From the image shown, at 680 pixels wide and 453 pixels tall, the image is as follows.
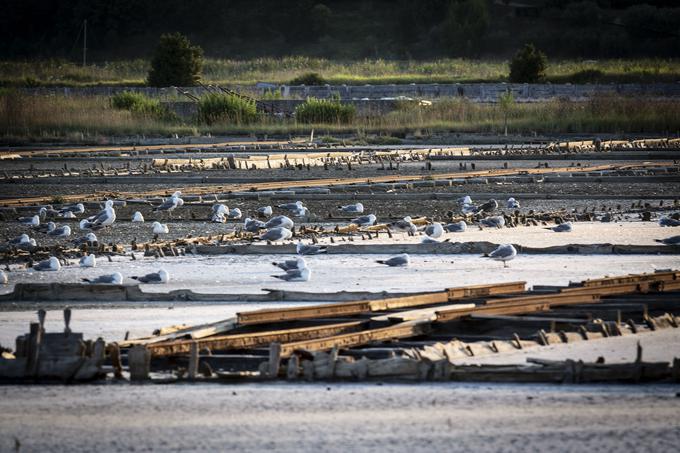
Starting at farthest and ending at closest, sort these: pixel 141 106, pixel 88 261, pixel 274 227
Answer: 1. pixel 141 106
2. pixel 274 227
3. pixel 88 261

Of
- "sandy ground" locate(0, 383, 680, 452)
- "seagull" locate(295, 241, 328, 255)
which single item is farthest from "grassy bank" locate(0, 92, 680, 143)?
"sandy ground" locate(0, 383, 680, 452)

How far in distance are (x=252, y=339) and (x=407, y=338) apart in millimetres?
1026

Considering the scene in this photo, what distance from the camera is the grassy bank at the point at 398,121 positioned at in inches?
1455

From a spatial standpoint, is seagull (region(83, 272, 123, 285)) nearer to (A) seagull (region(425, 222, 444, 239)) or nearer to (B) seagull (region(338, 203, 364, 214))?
A: (A) seagull (region(425, 222, 444, 239))

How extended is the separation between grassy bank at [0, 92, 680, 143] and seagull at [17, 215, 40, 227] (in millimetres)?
18415

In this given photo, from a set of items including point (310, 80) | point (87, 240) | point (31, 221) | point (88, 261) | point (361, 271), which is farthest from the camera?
point (310, 80)

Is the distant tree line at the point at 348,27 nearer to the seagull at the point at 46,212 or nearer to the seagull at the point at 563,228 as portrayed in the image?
the seagull at the point at 46,212

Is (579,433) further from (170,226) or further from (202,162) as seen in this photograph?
(202,162)

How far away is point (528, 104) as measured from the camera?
135ft

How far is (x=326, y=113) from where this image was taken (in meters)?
39.1

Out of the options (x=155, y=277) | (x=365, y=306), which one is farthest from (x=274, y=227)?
A: (x=365, y=306)

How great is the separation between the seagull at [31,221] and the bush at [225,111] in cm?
2188

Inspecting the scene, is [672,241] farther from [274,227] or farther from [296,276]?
[296,276]

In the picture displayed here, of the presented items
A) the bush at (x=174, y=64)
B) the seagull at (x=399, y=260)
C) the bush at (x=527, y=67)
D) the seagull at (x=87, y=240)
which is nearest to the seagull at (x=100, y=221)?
the seagull at (x=87, y=240)
